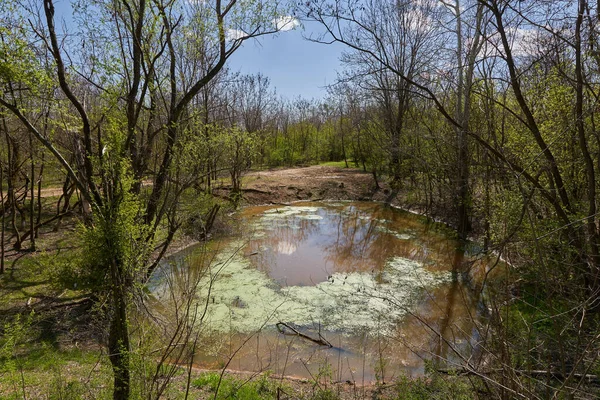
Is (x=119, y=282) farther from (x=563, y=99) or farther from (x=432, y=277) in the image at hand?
(x=432, y=277)

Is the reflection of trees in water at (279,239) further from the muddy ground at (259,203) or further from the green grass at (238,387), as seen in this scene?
the green grass at (238,387)

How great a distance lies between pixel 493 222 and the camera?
8172mm

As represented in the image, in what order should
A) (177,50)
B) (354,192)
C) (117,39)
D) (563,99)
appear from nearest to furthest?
(563,99) → (117,39) → (177,50) → (354,192)

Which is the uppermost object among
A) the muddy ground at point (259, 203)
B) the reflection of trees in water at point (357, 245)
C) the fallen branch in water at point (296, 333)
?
the muddy ground at point (259, 203)

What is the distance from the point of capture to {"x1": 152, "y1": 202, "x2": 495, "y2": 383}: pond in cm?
584

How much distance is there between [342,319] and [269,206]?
12.5m

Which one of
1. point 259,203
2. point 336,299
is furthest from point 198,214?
point 259,203

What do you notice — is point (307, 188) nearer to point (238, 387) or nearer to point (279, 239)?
point (279, 239)

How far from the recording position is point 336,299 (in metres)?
8.19

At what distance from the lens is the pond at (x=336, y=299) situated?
5.84 meters

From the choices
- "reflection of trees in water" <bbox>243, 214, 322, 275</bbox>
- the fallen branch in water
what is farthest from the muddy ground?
"reflection of trees in water" <bbox>243, 214, 322, 275</bbox>

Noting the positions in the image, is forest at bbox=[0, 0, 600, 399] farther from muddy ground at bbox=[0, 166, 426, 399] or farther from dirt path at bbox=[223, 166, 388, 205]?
dirt path at bbox=[223, 166, 388, 205]

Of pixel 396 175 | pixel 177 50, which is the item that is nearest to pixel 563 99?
pixel 177 50

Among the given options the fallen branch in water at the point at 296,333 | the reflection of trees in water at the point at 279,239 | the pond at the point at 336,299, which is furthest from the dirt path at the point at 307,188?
the fallen branch in water at the point at 296,333
